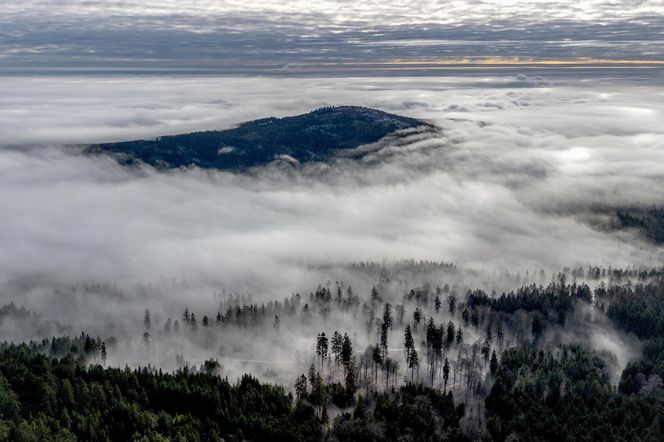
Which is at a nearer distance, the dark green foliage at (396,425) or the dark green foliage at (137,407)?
the dark green foliage at (137,407)

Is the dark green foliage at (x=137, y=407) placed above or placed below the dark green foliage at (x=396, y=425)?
above

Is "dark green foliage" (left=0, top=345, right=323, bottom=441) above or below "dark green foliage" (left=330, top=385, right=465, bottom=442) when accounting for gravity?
→ above

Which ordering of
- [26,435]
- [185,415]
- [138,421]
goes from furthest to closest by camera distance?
[185,415]
[138,421]
[26,435]

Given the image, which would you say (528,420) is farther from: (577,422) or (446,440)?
(446,440)

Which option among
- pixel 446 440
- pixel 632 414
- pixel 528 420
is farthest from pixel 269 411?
pixel 632 414

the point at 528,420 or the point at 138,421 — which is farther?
the point at 528,420

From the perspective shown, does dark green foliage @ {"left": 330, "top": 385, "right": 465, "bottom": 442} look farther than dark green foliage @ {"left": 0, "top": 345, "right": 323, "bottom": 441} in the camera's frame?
Yes

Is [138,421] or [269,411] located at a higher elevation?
[138,421]

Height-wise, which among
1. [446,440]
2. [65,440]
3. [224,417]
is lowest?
[446,440]
